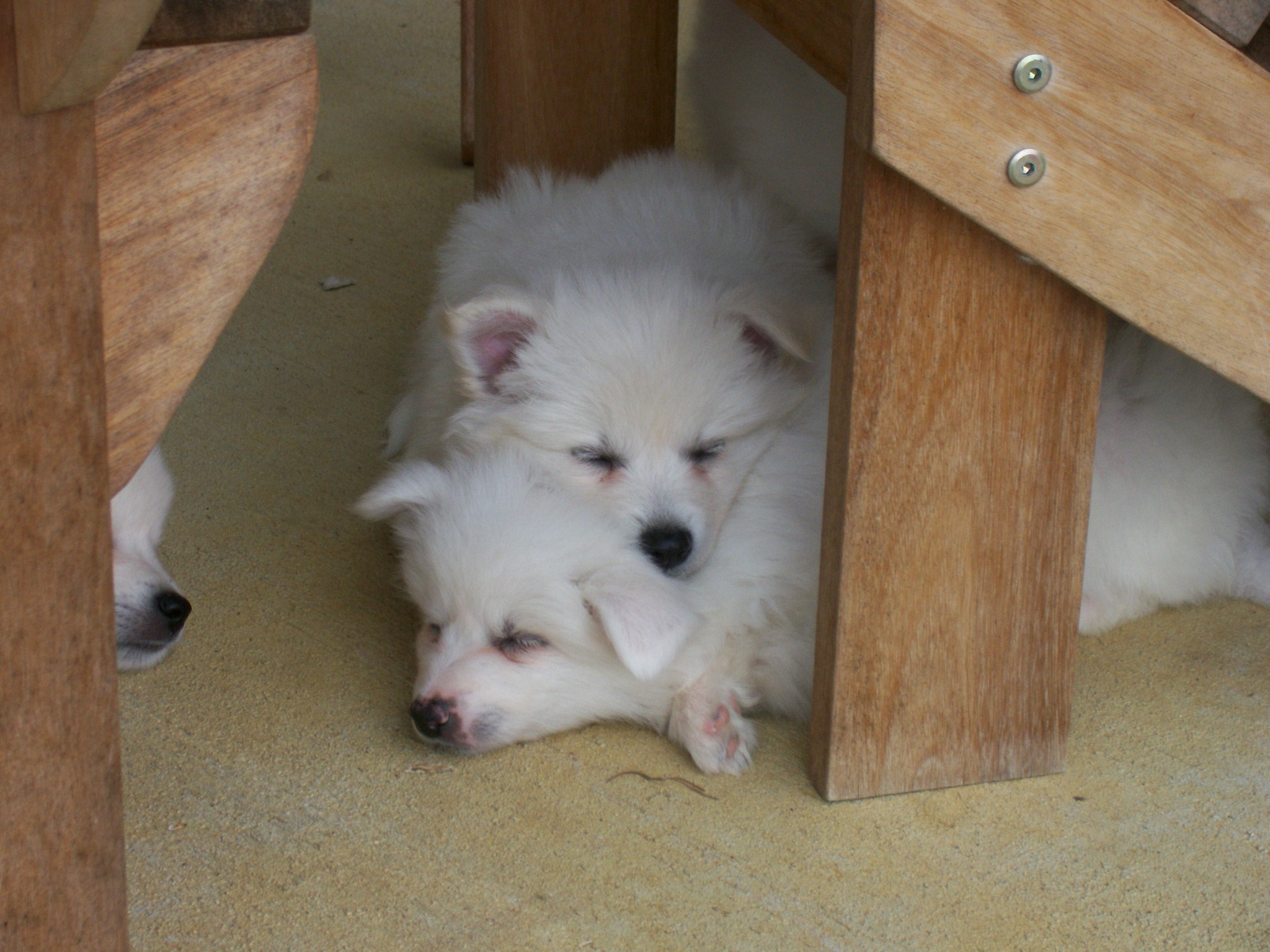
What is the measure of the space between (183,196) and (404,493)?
0.97m

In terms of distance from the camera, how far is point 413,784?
1.97m

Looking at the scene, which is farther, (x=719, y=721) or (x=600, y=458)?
(x=600, y=458)

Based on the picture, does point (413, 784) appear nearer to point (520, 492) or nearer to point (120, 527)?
point (520, 492)

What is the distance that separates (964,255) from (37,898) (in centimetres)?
121

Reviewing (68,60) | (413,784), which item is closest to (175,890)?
(413,784)

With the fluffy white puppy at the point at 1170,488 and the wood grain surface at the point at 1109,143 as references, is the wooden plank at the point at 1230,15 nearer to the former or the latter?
the wood grain surface at the point at 1109,143

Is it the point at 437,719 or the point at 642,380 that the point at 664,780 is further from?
the point at 642,380

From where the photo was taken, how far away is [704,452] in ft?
7.60

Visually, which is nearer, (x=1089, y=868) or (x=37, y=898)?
(x=37, y=898)

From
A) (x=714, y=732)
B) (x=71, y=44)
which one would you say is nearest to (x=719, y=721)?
(x=714, y=732)

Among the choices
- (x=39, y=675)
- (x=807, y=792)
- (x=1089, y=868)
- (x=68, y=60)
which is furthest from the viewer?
(x=807, y=792)

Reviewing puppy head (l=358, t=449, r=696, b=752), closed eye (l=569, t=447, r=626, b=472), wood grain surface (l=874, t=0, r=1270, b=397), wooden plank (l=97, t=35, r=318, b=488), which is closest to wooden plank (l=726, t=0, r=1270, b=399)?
wood grain surface (l=874, t=0, r=1270, b=397)

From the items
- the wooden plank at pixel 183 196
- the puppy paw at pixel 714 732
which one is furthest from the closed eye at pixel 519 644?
the wooden plank at pixel 183 196

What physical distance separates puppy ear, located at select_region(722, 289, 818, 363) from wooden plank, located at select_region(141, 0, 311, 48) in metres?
1.20
